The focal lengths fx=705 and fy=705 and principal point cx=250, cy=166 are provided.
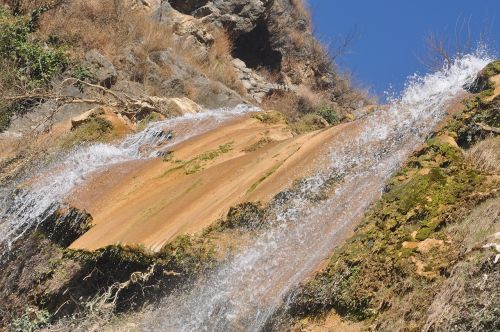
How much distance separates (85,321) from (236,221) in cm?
145

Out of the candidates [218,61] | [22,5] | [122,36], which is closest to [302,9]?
[218,61]

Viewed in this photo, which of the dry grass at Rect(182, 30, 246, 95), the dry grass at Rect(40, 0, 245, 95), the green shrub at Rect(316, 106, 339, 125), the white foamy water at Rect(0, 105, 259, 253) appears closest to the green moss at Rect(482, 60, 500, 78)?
the white foamy water at Rect(0, 105, 259, 253)

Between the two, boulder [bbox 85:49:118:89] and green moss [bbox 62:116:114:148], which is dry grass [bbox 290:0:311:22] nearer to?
boulder [bbox 85:49:118:89]

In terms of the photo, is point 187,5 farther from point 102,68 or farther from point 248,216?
point 248,216

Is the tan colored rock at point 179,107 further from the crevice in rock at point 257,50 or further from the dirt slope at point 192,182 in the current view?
the crevice in rock at point 257,50

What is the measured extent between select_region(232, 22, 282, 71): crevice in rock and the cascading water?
14935 mm

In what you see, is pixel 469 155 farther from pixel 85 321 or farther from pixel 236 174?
pixel 85 321

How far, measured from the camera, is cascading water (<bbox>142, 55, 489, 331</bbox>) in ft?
14.4

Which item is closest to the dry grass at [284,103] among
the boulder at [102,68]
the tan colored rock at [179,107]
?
the boulder at [102,68]

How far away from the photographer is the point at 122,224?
20.5 ft

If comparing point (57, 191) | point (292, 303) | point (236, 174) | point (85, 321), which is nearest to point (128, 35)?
point (57, 191)

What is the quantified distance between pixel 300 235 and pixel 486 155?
140 cm

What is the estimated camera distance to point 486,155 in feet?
15.9

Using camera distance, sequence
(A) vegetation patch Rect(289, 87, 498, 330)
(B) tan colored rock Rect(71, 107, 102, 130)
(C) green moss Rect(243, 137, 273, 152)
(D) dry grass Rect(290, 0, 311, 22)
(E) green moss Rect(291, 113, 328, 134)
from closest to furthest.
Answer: (A) vegetation patch Rect(289, 87, 498, 330) < (C) green moss Rect(243, 137, 273, 152) < (E) green moss Rect(291, 113, 328, 134) < (B) tan colored rock Rect(71, 107, 102, 130) < (D) dry grass Rect(290, 0, 311, 22)
